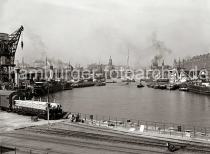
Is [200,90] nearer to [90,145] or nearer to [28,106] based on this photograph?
[28,106]

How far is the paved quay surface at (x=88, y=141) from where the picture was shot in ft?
88.6

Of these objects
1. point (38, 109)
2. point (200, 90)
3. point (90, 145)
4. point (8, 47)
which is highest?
point (8, 47)

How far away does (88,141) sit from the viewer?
30.4m

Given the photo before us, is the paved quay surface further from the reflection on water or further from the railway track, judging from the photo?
the reflection on water

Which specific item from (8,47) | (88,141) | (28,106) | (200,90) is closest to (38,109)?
(28,106)

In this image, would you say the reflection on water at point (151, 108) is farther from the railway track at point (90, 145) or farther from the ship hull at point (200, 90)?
the railway track at point (90, 145)

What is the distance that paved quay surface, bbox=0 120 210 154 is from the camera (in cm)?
2700

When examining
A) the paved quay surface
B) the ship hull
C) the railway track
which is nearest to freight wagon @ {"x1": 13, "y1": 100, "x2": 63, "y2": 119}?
the paved quay surface

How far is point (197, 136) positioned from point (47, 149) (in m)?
15.0

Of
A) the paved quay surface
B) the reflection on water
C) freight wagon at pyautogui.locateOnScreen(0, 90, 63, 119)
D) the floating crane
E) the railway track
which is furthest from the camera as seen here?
the floating crane

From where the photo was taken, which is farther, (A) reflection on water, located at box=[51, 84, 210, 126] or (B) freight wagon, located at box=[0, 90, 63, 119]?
(A) reflection on water, located at box=[51, 84, 210, 126]

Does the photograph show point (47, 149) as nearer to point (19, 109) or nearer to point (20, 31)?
point (19, 109)

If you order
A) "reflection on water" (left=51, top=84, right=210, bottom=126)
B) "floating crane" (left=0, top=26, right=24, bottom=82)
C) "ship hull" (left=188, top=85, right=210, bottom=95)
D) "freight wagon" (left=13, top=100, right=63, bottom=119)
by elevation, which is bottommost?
"reflection on water" (left=51, top=84, right=210, bottom=126)

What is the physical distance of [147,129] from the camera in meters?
35.7
